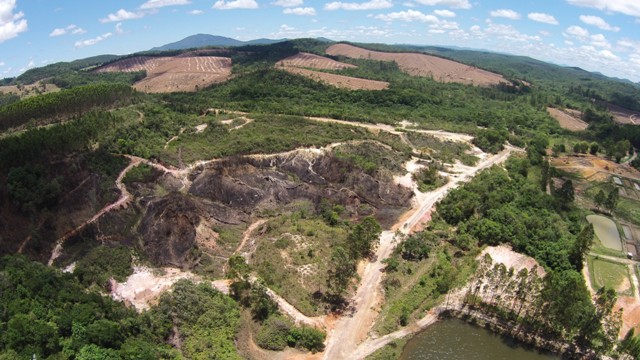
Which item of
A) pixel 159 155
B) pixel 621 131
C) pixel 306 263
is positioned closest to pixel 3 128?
pixel 159 155

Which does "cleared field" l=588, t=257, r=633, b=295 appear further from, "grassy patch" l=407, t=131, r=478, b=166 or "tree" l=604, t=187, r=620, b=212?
"grassy patch" l=407, t=131, r=478, b=166

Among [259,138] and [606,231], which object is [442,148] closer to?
[606,231]

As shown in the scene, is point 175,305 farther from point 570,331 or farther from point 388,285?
point 570,331

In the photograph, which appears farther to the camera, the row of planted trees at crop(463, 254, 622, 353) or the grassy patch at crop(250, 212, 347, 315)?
the grassy patch at crop(250, 212, 347, 315)

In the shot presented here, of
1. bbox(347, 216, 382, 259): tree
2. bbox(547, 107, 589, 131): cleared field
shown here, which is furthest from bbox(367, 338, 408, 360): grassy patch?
bbox(547, 107, 589, 131): cleared field

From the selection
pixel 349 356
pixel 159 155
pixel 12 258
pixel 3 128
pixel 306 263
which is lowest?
pixel 349 356

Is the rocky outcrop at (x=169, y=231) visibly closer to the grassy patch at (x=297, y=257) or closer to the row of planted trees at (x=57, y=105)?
the grassy patch at (x=297, y=257)
